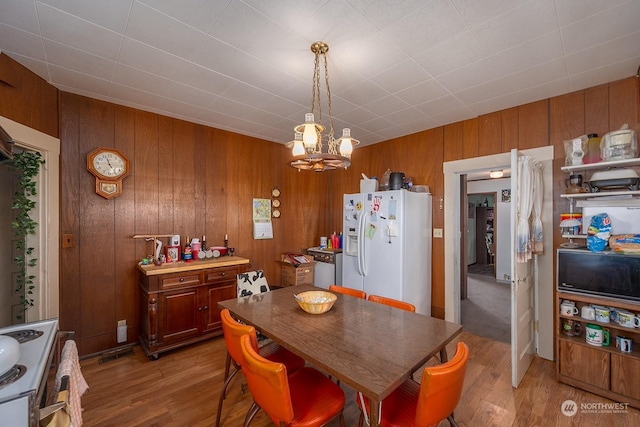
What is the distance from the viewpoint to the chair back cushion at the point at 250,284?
257 cm

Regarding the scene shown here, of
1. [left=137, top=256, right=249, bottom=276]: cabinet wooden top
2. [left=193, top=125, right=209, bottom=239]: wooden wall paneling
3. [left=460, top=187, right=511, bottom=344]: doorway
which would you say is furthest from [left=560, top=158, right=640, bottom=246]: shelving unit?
[left=193, top=125, right=209, bottom=239]: wooden wall paneling

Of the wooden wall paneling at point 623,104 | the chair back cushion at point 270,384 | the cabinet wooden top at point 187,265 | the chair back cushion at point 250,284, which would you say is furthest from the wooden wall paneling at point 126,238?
the wooden wall paneling at point 623,104

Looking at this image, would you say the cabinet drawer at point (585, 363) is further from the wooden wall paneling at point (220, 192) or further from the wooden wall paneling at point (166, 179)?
the wooden wall paneling at point (166, 179)

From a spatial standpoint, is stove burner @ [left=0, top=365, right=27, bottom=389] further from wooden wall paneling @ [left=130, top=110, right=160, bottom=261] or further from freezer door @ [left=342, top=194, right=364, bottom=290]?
freezer door @ [left=342, top=194, right=364, bottom=290]

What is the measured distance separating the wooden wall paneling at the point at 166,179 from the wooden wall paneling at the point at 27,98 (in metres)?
0.90

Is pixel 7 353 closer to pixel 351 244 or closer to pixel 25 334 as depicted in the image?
pixel 25 334

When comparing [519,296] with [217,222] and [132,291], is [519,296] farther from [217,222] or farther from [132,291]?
[132,291]

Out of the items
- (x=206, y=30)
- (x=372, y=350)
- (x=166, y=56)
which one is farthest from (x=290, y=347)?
(x=166, y=56)

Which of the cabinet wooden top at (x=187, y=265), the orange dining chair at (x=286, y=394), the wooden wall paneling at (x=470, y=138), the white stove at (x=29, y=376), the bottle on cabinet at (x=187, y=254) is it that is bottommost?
the orange dining chair at (x=286, y=394)

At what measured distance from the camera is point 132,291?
300 centimetres

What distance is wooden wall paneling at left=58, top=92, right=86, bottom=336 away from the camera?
262 cm

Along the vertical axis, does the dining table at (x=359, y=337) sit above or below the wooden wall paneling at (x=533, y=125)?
below

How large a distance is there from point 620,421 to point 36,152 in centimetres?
506

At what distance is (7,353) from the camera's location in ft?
3.34
